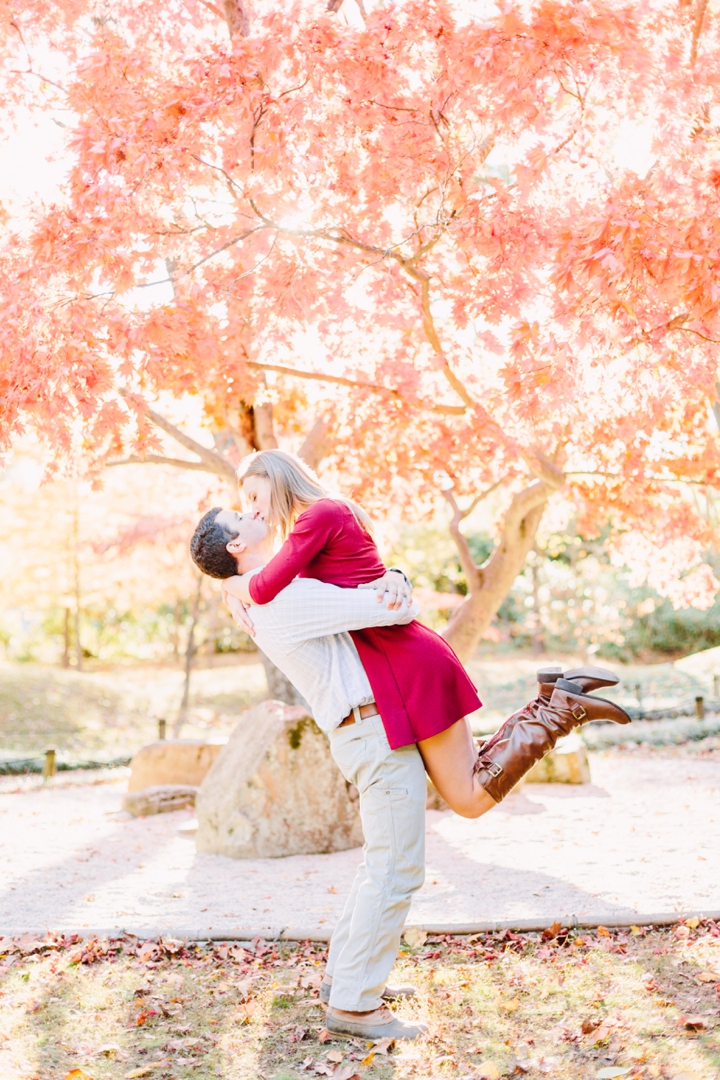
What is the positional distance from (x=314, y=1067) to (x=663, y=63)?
18.9ft

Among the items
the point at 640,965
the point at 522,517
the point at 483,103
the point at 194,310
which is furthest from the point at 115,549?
the point at 640,965

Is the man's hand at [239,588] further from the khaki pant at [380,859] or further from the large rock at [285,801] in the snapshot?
the large rock at [285,801]

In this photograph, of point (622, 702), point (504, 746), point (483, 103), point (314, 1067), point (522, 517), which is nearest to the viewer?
point (314, 1067)

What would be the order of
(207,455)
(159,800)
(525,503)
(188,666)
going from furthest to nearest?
(188,666)
(159,800)
(207,455)
(525,503)

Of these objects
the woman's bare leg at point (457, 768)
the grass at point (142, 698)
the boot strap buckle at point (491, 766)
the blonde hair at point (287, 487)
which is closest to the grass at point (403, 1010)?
the woman's bare leg at point (457, 768)

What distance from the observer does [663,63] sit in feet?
19.1

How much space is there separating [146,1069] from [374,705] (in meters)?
1.44

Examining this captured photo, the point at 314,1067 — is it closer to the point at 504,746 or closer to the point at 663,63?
the point at 504,746

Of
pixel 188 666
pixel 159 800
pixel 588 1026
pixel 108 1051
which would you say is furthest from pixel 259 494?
pixel 188 666

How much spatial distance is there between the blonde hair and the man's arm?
12.1 inches

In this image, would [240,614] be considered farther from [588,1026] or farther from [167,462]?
[167,462]

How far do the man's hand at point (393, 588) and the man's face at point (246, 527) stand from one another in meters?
0.45

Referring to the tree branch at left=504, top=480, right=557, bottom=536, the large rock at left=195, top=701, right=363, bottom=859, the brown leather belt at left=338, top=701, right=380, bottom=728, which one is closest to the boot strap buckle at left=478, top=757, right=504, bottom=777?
the brown leather belt at left=338, top=701, right=380, bottom=728

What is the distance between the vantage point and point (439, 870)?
21.4 feet
